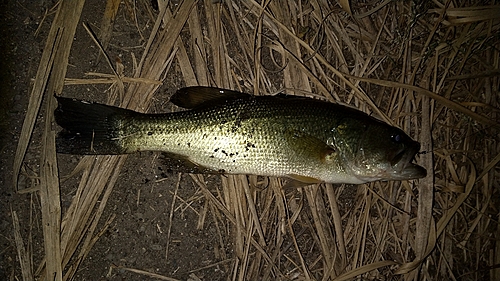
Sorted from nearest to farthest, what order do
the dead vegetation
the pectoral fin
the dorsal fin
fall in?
the pectoral fin
the dorsal fin
the dead vegetation

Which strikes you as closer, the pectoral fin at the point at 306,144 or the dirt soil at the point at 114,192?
the pectoral fin at the point at 306,144

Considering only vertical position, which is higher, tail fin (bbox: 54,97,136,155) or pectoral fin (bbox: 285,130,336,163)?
pectoral fin (bbox: 285,130,336,163)

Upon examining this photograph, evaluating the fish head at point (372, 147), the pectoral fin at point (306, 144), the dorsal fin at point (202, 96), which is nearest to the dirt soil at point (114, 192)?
the dorsal fin at point (202, 96)

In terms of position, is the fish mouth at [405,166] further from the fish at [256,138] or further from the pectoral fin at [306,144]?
the pectoral fin at [306,144]

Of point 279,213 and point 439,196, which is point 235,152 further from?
point 439,196

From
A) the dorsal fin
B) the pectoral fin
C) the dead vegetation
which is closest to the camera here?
the pectoral fin

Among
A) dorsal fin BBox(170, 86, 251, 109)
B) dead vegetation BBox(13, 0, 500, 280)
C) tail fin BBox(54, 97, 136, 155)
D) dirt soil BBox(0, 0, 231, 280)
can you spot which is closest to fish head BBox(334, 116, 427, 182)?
dead vegetation BBox(13, 0, 500, 280)

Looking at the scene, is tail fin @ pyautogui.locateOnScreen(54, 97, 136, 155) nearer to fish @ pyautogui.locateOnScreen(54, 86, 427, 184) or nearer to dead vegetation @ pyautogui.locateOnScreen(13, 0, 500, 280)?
fish @ pyautogui.locateOnScreen(54, 86, 427, 184)

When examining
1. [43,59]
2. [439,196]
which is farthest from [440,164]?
[43,59]
